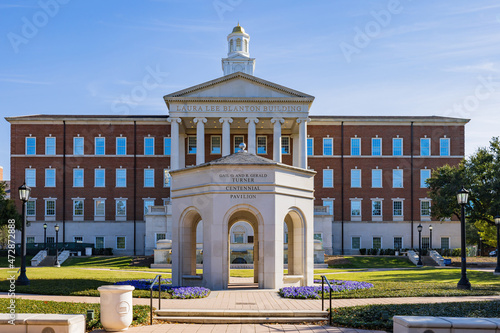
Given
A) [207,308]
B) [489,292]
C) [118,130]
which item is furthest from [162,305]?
[118,130]

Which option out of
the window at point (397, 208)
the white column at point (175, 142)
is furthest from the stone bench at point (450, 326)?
the window at point (397, 208)

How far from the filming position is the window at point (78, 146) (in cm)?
7138

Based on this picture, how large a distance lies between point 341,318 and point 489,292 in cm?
1059

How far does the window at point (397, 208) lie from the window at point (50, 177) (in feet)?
141

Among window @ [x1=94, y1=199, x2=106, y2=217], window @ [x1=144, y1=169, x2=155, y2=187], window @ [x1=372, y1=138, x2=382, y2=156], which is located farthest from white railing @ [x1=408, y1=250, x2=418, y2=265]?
window @ [x1=94, y1=199, x2=106, y2=217]

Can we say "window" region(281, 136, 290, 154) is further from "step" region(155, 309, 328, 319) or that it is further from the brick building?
"step" region(155, 309, 328, 319)

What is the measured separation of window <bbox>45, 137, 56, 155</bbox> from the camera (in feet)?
233

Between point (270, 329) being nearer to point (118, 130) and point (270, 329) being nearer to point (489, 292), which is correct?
point (489, 292)

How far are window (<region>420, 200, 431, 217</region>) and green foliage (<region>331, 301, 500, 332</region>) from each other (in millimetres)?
54296

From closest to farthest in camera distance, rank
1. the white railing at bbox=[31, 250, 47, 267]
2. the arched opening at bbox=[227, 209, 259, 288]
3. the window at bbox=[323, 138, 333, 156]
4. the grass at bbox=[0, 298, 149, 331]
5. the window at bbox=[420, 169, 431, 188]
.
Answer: the grass at bbox=[0, 298, 149, 331], the arched opening at bbox=[227, 209, 259, 288], the white railing at bbox=[31, 250, 47, 267], the window at bbox=[420, 169, 431, 188], the window at bbox=[323, 138, 333, 156]

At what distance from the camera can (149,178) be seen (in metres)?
71.7

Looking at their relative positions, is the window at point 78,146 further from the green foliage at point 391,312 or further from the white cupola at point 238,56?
the green foliage at point 391,312

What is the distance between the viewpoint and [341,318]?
17094 mm

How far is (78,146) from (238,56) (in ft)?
91.6
